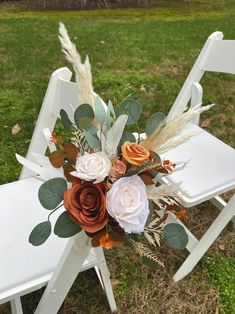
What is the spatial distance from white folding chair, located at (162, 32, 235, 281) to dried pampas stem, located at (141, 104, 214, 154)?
2.43 ft

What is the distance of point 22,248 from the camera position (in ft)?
4.28

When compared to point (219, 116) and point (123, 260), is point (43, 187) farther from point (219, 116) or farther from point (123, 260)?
point (219, 116)

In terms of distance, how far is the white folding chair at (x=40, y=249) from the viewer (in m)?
1.09

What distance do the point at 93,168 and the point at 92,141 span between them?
10 centimetres

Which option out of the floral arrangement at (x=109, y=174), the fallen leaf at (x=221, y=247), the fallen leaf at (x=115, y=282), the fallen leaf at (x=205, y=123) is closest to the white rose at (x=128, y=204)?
the floral arrangement at (x=109, y=174)

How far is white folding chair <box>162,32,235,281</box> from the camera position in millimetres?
1686

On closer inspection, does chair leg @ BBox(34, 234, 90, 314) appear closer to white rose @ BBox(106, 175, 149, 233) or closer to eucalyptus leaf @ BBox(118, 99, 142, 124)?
white rose @ BBox(106, 175, 149, 233)

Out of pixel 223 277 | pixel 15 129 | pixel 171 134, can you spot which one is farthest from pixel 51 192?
pixel 15 129

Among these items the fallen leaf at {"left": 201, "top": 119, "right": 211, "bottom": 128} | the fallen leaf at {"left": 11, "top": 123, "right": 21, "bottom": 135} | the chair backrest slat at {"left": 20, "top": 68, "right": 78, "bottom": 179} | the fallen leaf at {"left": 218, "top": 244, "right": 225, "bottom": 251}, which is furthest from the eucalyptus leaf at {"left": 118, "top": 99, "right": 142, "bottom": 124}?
the fallen leaf at {"left": 201, "top": 119, "right": 211, "bottom": 128}

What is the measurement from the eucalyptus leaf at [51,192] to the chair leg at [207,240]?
1.06 metres

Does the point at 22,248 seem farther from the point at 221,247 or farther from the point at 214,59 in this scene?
the point at 214,59

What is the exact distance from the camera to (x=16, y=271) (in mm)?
1213

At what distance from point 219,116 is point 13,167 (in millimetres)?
1731

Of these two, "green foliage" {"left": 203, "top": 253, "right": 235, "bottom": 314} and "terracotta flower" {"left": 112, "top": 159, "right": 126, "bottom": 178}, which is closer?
"terracotta flower" {"left": 112, "top": 159, "right": 126, "bottom": 178}
